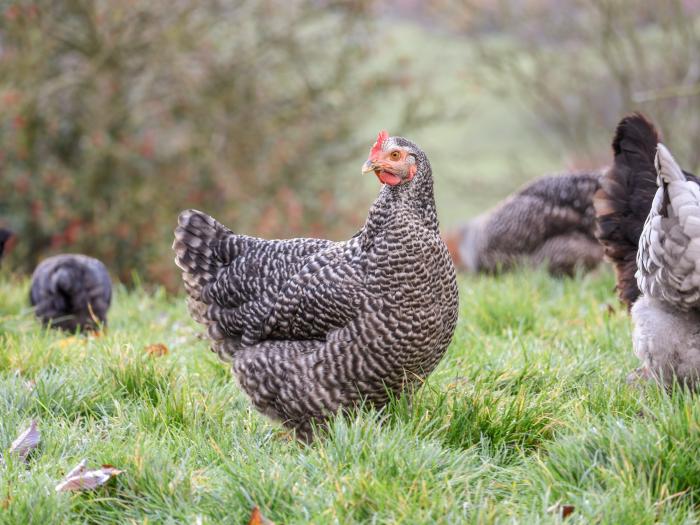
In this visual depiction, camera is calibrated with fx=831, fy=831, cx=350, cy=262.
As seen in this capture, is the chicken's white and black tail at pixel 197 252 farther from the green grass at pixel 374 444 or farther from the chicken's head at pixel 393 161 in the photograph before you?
the chicken's head at pixel 393 161

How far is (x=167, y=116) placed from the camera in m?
10.3

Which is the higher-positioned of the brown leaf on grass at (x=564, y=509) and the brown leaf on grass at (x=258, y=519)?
the brown leaf on grass at (x=258, y=519)

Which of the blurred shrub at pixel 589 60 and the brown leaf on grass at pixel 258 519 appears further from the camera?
the blurred shrub at pixel 589 60

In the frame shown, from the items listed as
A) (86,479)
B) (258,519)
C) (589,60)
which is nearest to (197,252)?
(86,479)

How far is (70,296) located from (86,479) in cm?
309

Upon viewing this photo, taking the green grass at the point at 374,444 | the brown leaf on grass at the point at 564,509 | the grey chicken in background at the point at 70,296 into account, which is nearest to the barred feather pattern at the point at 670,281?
the green grass at the point at 374,444

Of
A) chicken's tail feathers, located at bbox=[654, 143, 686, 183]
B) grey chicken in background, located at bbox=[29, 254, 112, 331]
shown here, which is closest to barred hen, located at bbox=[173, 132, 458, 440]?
chicken's tail feathers, located at bbox=[654, 143, 686, 183]

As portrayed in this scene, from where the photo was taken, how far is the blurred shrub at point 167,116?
31.0 feet

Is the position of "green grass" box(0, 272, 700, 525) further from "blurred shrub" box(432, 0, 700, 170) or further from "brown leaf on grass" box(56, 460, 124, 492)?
"blurred shrub" box(432, 0, 700, 170)

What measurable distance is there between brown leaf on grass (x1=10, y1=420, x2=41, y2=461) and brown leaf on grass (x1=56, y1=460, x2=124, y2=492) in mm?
422

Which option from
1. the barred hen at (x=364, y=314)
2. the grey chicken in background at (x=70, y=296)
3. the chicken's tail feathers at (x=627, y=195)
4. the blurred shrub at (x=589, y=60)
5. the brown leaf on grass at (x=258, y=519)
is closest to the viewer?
the brown leaf on grass at (x=258, y=519)

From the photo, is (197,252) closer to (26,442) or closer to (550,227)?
(26,442)

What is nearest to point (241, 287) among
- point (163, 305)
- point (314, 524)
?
point (314, 524)

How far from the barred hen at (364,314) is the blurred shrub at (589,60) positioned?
26.7 feet
